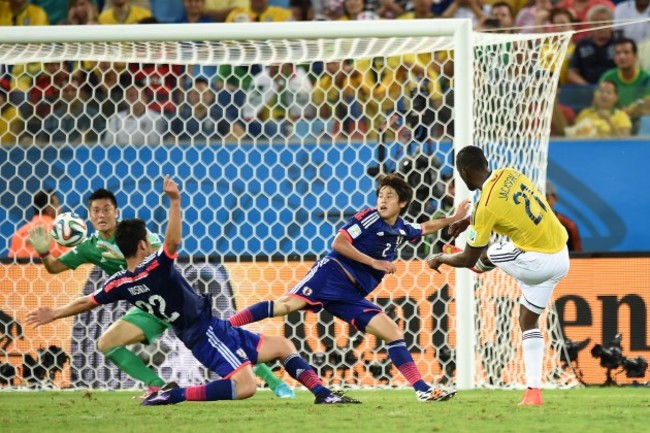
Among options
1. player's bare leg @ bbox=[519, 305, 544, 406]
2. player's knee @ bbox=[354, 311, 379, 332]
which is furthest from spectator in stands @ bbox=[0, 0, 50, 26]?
player's bare leg @ bbox=[519, 305, 544, 406]

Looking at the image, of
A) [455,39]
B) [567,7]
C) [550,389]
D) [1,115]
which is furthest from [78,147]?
[567,7]

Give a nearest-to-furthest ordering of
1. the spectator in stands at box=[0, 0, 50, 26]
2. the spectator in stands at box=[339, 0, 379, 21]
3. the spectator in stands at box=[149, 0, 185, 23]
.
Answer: the spectator in stands at box=[339, 0, 379, 21], the spectator in stands at box=[0, 0, 50, 26], the spectator in stands at box=[149, 0, 185, 23]

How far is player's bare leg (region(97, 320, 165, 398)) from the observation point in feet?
27.1

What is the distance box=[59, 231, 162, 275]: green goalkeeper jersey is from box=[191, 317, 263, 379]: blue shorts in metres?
1.37

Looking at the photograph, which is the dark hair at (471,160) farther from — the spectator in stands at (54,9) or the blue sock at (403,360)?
the spectator in stands at (54,9)

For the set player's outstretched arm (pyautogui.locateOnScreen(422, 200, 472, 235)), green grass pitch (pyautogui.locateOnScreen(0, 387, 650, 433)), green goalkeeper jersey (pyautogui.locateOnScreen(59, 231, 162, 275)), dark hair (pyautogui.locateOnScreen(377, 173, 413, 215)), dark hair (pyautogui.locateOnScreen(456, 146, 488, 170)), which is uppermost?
dark hair (pyautogui.locateOnScreen(456, 146, 488, 170))

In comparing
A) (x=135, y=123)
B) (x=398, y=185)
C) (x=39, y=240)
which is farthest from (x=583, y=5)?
(x=39, y=240)

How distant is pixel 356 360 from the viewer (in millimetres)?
9680

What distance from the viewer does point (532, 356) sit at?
764 centimetres

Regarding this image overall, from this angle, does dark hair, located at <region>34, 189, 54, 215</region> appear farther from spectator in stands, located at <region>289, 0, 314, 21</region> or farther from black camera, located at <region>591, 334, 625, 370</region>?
spectator in stands, located at <region>289, 0, 314, 21</region>

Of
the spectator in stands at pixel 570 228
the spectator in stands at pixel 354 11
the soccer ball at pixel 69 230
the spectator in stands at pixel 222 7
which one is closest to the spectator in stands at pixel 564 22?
the spectator in stands at pixel 354 11

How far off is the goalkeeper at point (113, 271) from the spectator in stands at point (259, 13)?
5.93 meters

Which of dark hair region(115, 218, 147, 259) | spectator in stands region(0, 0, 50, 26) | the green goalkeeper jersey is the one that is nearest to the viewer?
dark hair region(115, 218, 147, 259)

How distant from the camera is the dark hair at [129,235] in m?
7.29
